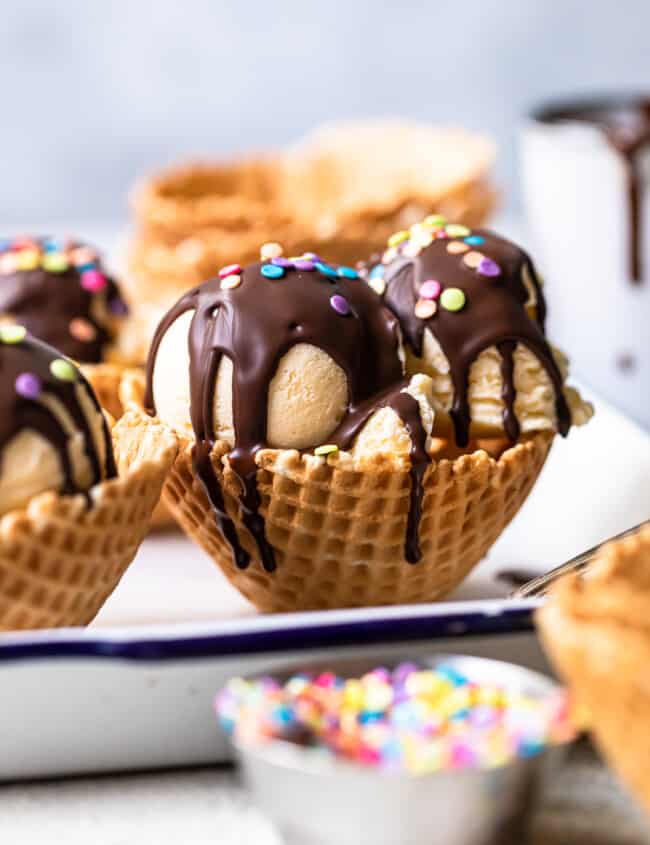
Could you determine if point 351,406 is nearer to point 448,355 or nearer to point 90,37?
point 448,355

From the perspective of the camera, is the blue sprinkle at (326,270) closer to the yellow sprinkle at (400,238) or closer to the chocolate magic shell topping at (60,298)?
the yellow sprinkle at (400,238)

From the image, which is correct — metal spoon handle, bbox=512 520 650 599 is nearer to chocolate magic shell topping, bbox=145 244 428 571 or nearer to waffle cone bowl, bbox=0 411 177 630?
chocolate magic shell topping, bbox=145 244 428 571

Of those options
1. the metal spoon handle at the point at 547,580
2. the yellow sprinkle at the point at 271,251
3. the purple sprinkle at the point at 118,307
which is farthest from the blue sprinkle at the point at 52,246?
the metal spoon handle at the point at 547,580

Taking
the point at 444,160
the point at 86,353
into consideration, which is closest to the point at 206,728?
the point at 86,353

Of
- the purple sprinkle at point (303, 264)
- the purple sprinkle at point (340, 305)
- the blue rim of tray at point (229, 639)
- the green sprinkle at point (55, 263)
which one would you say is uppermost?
the purple sprinkle at point (303, 264)

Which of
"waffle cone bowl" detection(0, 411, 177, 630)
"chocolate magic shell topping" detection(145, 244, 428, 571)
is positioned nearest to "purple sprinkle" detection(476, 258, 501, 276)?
"chocolate magic shell topping" detection(145, 244, 428, 571)

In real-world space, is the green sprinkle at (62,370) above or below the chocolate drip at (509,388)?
above
